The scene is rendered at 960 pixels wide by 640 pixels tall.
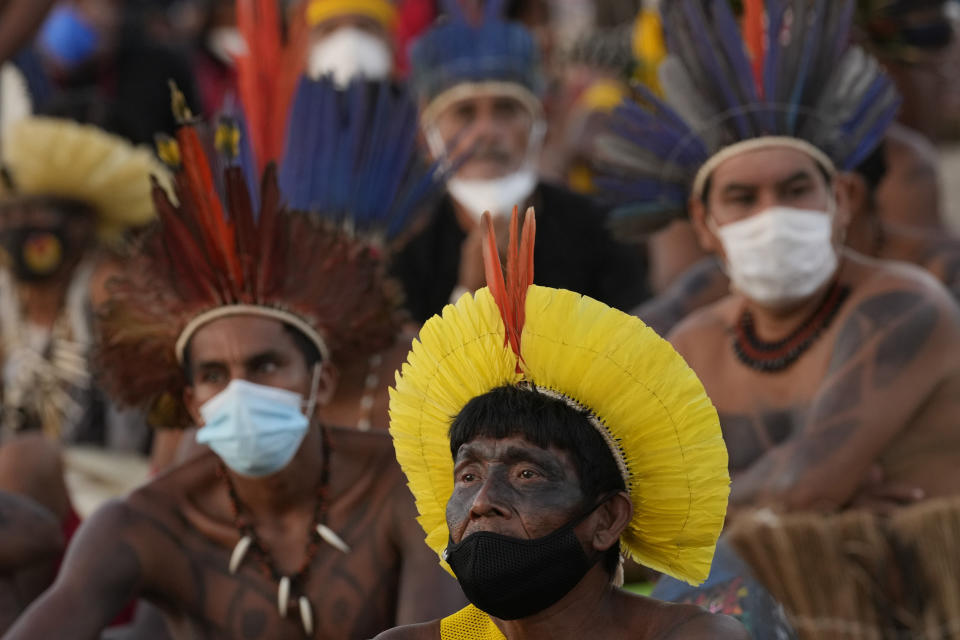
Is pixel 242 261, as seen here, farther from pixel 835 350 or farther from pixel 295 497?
pixel 835 350

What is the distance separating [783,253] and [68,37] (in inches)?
212

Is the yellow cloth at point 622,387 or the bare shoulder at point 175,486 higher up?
the yellow cloth at point 622,387

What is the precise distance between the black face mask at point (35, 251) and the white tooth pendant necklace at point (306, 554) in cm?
327

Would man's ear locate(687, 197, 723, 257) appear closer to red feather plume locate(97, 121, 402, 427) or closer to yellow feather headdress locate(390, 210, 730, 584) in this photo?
red feather plume locate(97, 121, 402, 427)

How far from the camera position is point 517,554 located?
2.96m

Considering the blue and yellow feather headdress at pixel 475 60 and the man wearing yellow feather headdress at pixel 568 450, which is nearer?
the man wearing yellow feather headdress at pixel 568 450

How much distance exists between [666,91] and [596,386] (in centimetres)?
257

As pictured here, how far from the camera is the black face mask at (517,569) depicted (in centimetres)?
294

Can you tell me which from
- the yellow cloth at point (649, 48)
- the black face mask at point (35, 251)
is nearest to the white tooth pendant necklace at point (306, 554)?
the black face mask at point (35, 251)

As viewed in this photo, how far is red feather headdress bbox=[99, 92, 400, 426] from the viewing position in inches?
173

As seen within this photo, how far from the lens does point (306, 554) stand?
4.35 metres

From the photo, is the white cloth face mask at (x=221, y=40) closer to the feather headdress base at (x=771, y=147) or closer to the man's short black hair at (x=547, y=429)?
the feather headdress base at (x=771, y=147)

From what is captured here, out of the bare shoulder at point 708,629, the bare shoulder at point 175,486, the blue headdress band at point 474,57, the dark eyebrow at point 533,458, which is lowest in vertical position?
the bare shoulder at point 175,486

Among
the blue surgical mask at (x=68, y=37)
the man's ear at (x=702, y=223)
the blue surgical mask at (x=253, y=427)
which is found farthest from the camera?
the blue surgical mask at (x=68, y=37)
